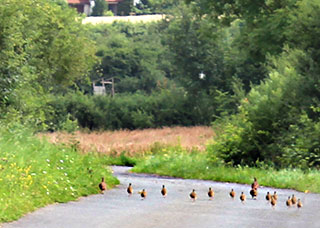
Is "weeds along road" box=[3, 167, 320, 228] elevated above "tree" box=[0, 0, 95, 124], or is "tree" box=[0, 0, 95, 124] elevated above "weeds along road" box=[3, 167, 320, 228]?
"tree" box=[0, 0, 95, 124]

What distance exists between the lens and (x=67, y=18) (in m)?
48.4

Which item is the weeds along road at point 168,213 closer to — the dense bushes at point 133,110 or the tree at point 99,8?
the dense bushes at point 133,110

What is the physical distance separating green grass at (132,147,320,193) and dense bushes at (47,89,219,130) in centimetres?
3685

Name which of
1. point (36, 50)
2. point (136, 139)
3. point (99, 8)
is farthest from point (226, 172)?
point (99, 8)

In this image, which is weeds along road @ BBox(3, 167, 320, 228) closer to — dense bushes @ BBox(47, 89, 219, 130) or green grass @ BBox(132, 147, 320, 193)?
green grass @ BBox(132, 147, 320, 193)

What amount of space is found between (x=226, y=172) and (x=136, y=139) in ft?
91.8

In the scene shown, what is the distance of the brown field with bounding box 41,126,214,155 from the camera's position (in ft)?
138

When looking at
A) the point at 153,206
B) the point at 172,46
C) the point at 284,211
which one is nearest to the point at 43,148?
the point at 153,206

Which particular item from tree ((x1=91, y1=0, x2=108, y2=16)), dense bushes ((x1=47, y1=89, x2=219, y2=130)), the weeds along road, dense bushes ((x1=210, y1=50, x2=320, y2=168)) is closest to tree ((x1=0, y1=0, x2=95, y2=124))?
dense bushes ((x1=210, y1=50, x2=320, y2=168))

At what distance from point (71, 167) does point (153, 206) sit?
3545 mm

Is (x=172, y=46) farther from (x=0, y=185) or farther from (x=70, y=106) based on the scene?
(x=0, y=185)

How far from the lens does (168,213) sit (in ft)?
48.4

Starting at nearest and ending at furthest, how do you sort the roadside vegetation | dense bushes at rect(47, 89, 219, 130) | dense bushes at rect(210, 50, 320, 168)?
the roadside vegetation → dense bushes at rect(210, 50, 320, 168) → dense bushes at rect(47, 89, 219, 130)

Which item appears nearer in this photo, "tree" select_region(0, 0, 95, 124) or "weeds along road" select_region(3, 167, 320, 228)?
"weeds along road" select_region(3, 167, 320, 228)
